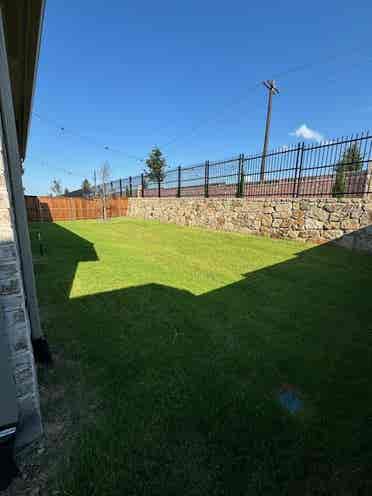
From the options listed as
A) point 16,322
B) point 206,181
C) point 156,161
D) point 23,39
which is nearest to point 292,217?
point 206,181

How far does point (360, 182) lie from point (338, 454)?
7.23 m

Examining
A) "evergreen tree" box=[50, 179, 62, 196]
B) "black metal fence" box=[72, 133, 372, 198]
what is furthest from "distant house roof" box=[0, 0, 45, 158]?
"evergreen tree" box=[50, 179, 62, 196]

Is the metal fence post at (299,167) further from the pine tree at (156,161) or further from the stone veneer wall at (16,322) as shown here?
the pine tree at (156,161)

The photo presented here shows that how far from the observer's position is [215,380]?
175 centimetres

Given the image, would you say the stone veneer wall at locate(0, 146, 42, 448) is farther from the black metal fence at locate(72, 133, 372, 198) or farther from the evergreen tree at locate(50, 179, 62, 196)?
the evergreen tree at locate(50, 179, 62, 196)

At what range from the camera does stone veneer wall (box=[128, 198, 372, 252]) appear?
234 inches

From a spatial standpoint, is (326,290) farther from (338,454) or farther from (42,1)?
(42,1)

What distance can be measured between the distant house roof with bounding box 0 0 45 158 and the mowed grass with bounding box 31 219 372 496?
2573mm

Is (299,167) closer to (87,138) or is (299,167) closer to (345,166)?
(345,166)

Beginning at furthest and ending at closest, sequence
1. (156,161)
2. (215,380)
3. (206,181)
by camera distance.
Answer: (156,161), (206,181), (215,380)

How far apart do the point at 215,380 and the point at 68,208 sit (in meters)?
17.4

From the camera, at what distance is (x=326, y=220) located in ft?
21.4

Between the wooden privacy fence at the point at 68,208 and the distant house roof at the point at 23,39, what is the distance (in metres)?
13.6

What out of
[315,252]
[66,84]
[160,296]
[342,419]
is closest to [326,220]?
[315,252]
